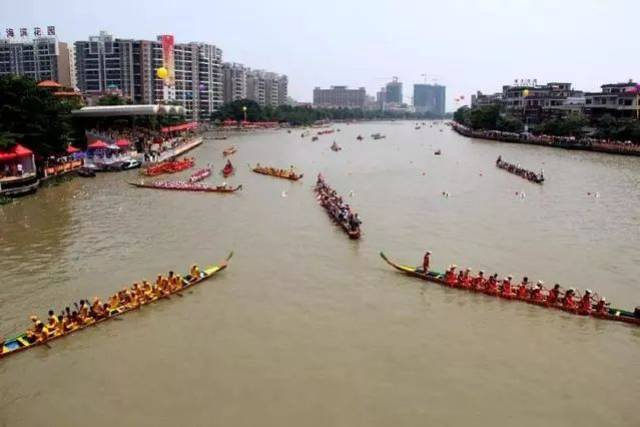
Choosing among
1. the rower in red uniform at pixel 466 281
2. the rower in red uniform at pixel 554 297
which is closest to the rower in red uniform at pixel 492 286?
the rower in red uniform at pixel 466 281

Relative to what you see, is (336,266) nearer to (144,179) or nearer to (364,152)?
(144,179)

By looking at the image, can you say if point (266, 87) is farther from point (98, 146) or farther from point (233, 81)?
point (98, 146)

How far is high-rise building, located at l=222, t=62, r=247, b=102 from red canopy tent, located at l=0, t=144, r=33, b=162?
11720 cm

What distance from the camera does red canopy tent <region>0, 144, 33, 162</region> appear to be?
27889 millimetres

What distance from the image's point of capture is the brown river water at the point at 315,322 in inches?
402

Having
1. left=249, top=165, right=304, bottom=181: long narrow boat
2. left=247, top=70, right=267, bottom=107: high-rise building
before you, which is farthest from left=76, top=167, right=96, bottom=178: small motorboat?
left=247, top=70, right=267, bottom=107: high-rise building

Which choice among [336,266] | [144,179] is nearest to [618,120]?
[144,179]

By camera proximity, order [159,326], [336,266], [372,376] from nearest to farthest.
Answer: [372,376], [159,326], [336,266]

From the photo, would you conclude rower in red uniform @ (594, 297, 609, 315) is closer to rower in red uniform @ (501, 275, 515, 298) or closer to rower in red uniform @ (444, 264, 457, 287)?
rower in red uniform @ (501, 275, 515, 298)

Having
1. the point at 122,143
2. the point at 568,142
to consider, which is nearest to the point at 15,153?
the point at 122,143

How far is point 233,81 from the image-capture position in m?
148

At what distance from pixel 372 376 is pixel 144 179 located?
27.5 m

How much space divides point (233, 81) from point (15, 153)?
405 ft

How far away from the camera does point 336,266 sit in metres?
17.8
